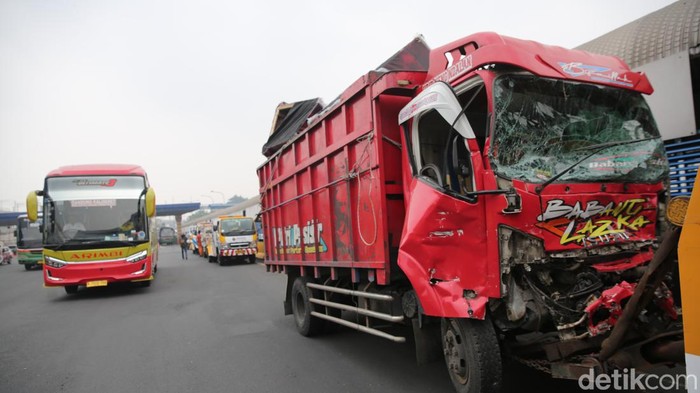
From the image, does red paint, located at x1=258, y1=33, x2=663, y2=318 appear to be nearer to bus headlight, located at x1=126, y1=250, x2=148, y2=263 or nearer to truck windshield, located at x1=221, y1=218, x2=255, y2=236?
bus headlight, located at x1=126, y1=250, x2=148, y2=263

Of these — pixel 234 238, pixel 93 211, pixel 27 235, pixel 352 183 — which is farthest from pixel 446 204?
pixel 27 235

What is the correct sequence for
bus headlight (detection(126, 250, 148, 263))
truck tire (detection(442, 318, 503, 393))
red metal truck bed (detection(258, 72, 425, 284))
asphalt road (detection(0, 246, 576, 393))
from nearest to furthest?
truck tire (detection(442, 318, 503, 393)) < red metal truck bed (detection(258, 72, 425, 284)) < asphalt road (detection(0, 246, 576, 393)) < bus headlight (detection(126, 250, 148, 263))

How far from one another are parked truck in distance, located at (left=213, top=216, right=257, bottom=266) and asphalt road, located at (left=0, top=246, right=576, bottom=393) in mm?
10729

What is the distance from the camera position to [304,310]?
6.51m

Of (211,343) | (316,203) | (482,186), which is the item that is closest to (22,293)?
(211,343)

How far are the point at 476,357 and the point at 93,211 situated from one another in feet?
34.8

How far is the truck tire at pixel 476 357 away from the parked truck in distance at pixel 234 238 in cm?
1856

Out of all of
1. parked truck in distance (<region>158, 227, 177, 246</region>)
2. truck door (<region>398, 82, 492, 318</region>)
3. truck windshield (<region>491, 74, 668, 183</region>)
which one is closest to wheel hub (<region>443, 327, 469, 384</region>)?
truck door (<region>398, 82, 492, 318</region>)

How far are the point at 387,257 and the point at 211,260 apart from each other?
2228 centimetres

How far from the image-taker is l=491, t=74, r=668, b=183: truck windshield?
10.4ft

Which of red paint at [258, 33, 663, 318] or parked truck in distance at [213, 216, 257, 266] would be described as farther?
parked truck in distance at [213, 216, 257, 266]

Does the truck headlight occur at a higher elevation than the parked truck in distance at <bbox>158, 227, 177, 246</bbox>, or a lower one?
lower

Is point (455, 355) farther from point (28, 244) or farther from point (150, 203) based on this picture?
point (28, 244)

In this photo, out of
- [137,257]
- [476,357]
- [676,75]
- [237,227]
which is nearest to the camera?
[476,357]
